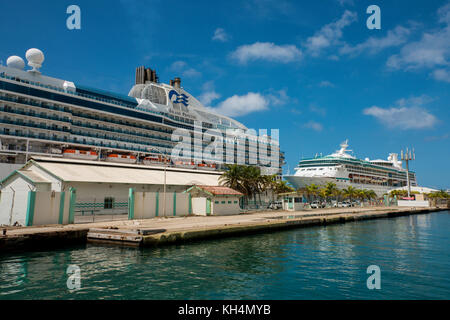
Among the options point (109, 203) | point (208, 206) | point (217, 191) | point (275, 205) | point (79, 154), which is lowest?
point (275, 205)

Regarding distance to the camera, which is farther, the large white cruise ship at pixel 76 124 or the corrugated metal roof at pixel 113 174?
the large white cruise ship at pixel 76 124

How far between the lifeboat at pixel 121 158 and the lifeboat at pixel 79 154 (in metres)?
2.99

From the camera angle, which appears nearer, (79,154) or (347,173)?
(79,154)

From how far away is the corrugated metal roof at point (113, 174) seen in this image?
33.1m

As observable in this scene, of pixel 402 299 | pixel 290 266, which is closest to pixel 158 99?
pixel 290 266

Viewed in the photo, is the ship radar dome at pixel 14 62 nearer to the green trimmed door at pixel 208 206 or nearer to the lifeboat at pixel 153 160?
the lifeboat at pixel 153 160

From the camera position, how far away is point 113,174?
37875 millimetres

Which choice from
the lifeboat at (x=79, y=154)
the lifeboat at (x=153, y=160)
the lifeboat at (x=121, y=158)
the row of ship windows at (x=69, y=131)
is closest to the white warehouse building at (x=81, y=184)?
the lifeboat at (x=79, y=154)

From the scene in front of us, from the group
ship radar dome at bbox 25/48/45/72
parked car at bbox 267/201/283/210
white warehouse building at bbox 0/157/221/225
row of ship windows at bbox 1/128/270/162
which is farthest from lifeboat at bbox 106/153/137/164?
parked car at bbox 267/201/283/210

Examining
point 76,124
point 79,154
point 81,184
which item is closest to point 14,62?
point 76,124

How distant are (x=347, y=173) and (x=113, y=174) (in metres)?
82.1

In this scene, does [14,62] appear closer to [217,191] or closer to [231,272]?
[217,191]

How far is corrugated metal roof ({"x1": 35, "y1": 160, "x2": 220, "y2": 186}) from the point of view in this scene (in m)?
33.1
